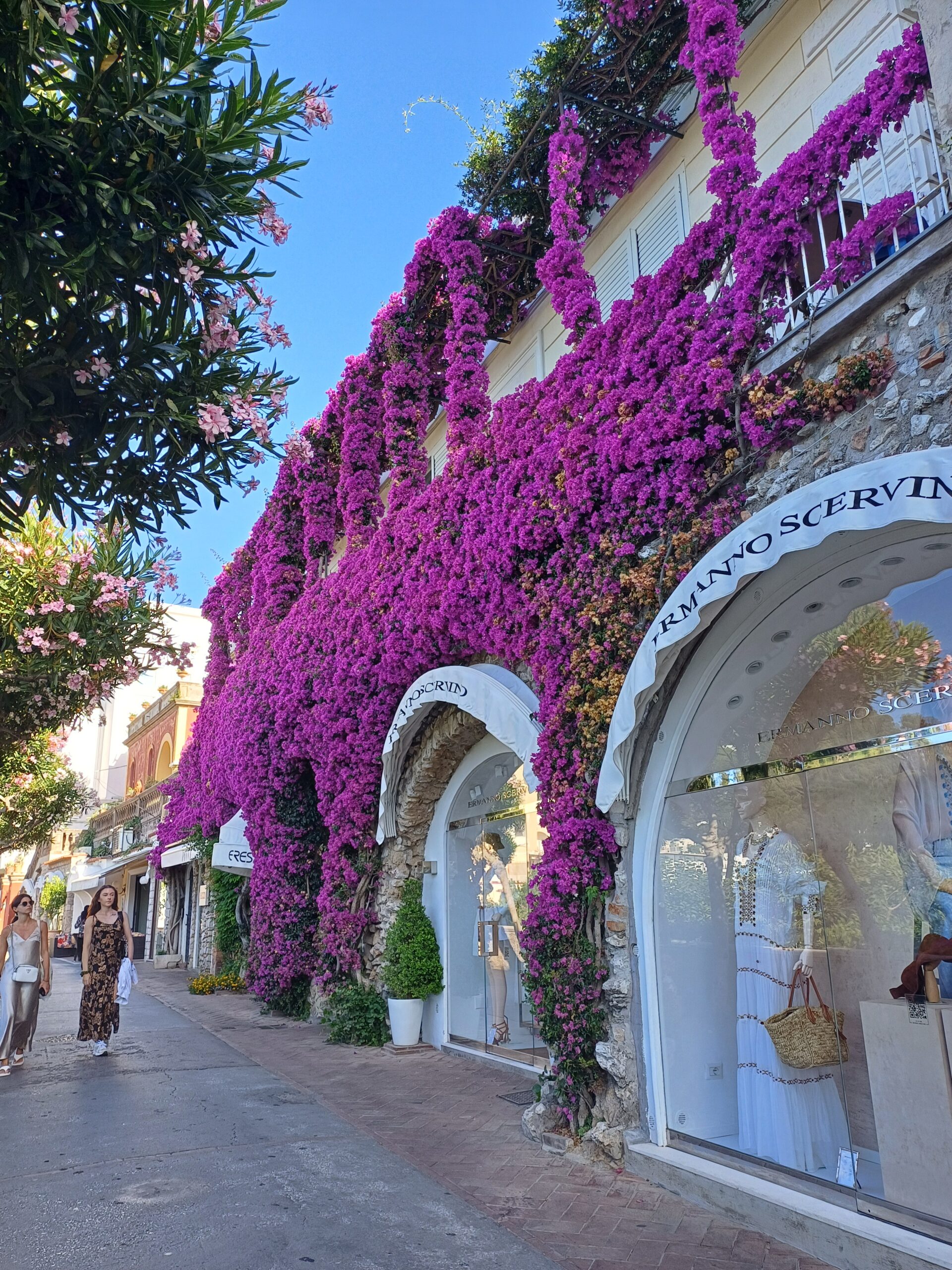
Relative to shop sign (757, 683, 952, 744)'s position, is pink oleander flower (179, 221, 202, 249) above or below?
above

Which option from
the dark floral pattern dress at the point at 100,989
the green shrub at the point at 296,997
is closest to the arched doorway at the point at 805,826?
the dark floral pattern dress at the point at 100,989

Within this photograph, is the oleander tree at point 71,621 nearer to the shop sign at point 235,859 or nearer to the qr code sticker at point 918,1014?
the shop sign at point 235,859

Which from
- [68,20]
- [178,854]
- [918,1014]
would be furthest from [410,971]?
[178,854]

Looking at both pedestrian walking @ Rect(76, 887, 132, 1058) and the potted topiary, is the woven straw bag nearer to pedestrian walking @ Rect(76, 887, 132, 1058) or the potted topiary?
the potted topiary

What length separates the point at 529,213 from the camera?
9.76 meters

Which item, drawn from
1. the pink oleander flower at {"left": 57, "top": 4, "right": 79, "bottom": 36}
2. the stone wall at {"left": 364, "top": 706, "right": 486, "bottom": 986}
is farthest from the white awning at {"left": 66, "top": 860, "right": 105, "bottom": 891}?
the pink oleander flower at {"left": 57, "top": 4, "right": 79, "bottom": 36}

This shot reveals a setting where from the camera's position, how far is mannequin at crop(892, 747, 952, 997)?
461 cm

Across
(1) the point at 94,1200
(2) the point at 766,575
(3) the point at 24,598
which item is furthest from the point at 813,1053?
(3) the point at 24,598

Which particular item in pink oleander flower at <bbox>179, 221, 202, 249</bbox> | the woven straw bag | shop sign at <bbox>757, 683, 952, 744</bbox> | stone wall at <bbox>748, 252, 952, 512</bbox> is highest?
pink oleander flower at <bbox>179, 221, 202, 249</bbox>

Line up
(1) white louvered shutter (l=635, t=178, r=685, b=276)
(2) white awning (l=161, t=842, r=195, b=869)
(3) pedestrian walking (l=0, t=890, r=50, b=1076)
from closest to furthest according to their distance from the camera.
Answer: (1) white louvered shutter (l=635, t=178, r=685, b=276), (3) pedestrian walking (l=0, t=890, r=50, b=1076), (2) white awning (l=161, t=842, r=195, b=869)

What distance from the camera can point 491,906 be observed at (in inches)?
355

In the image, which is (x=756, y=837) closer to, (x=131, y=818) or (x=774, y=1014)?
Result: (x=774, y=1014)

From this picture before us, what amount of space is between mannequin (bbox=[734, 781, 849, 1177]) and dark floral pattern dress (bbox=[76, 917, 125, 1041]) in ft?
22.1

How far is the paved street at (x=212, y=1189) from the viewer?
13.6 ft
